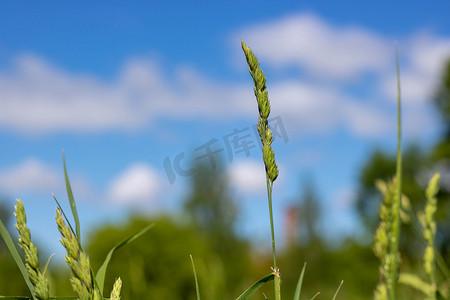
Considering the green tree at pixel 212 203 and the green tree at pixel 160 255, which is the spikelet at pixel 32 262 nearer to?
the green tree at pixel 160 255

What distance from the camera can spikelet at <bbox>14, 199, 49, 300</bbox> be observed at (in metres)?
0.69

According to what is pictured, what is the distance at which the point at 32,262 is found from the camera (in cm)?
70

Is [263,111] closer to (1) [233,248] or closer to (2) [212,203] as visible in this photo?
(1) [233,248]

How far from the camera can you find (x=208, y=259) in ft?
49.5

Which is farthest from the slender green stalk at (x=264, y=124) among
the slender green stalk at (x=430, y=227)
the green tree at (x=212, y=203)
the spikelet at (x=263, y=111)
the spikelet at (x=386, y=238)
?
the green tree at (x=212, y=203)

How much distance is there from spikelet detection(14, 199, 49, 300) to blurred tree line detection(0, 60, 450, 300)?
1092mm

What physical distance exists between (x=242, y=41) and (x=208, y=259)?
578 inches

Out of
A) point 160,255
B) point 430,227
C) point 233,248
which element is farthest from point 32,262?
point 233,248

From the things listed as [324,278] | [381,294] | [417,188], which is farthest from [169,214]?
[324,278]

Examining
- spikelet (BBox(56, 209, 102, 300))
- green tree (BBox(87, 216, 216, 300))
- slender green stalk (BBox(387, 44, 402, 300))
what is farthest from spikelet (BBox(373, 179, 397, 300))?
green tree (BBox(87, 216, 216, 300))

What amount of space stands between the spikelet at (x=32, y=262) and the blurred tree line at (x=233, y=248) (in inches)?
43.0

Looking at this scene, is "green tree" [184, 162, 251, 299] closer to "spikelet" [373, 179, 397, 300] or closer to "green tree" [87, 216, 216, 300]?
"green tree" [87, 216, 216, 300]

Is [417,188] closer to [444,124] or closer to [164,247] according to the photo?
[444,124]

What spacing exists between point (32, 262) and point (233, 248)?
4121cm
